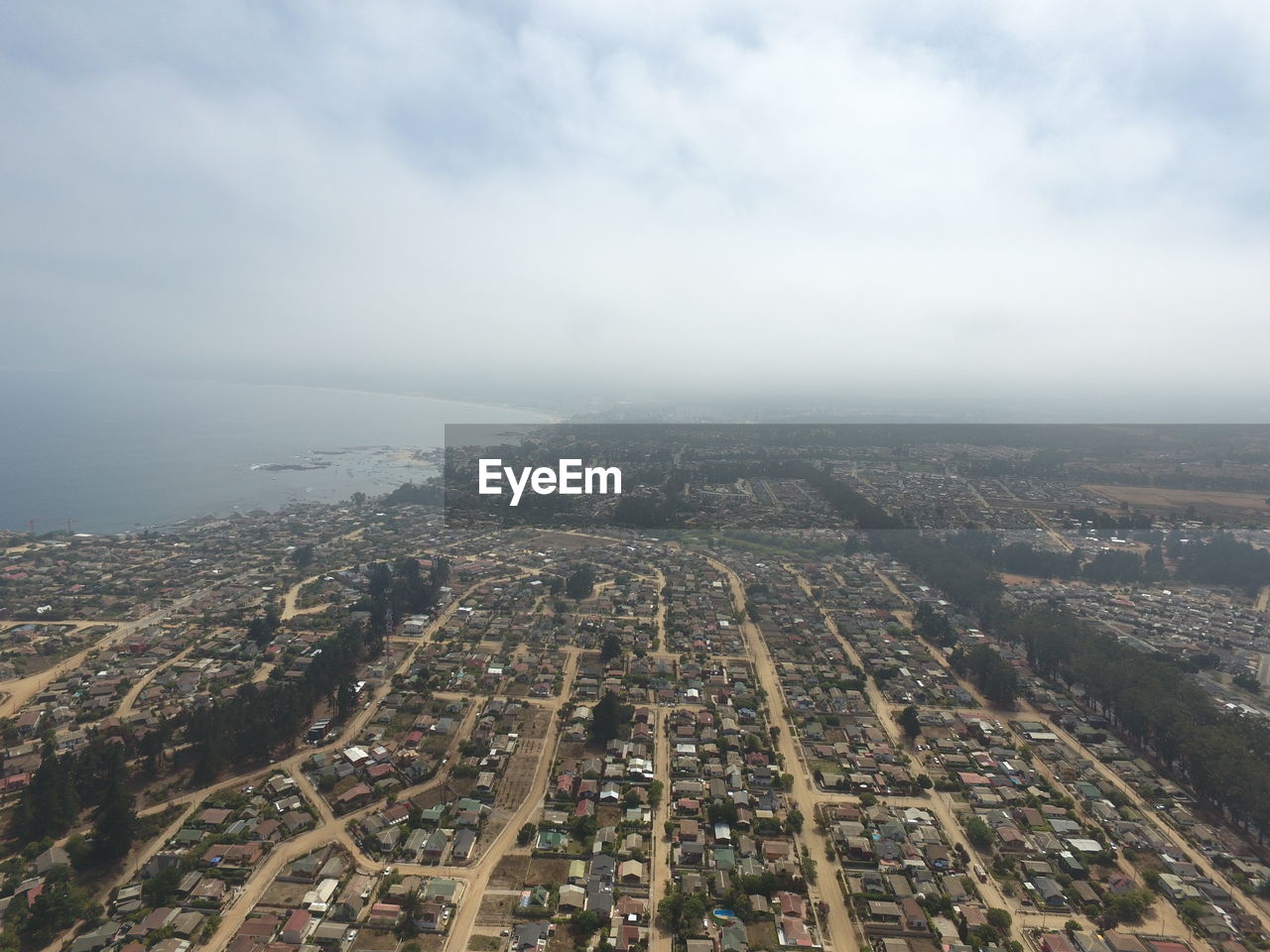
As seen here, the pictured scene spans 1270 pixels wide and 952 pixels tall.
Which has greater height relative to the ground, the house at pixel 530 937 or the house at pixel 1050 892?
the house at pixel 1050 892

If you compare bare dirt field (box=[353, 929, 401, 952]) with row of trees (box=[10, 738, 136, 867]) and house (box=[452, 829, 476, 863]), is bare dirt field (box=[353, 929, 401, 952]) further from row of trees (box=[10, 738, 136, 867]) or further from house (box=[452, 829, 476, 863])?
row of trees (box=[10, 738, 136, 867])

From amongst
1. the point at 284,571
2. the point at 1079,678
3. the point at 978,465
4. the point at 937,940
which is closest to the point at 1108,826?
the point at 937,940

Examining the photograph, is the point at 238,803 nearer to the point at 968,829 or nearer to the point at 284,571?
the point at 968,829

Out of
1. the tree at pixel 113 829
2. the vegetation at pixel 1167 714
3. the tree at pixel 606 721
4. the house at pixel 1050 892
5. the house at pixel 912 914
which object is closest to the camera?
the house at pixel 912 914

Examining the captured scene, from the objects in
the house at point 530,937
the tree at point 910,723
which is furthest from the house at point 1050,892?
the house at point 530,937

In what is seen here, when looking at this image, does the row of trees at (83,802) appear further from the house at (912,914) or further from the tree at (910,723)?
the tree at (910,723)

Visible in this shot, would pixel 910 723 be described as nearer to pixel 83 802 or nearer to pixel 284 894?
pixel 284 894

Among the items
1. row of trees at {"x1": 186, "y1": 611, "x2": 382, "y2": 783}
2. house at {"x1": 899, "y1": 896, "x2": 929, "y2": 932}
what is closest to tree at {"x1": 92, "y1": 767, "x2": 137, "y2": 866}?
row of trees at {"x1": 186, "y1": 611, "x2": 382, "y2": 783}
